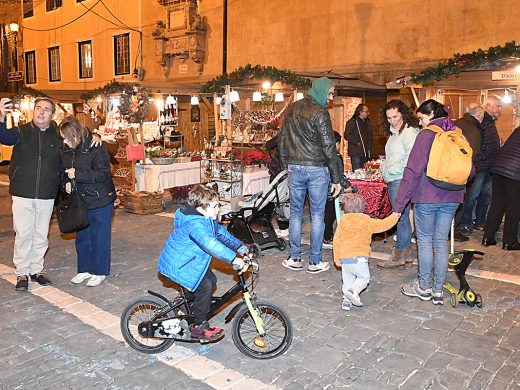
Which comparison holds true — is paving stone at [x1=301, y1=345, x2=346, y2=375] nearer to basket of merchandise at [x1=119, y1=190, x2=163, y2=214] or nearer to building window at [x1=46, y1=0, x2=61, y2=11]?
basket of merchandise at [x1=119, y1=190, x2=163, y2=214]

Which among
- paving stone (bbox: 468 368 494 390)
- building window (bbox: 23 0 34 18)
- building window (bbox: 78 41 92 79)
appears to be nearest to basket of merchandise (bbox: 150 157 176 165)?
paving stone (bbox: 468 368 494 390)

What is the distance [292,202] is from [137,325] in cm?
256

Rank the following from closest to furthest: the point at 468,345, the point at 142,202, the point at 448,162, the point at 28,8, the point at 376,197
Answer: the point at 468,345 < the point at 448,162 < the point at 376,197 < the point at 142,202 < the point at 28,8

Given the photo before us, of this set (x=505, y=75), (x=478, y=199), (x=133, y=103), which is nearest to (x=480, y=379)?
(x=478, y=199)

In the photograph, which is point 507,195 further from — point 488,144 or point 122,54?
point 122,54

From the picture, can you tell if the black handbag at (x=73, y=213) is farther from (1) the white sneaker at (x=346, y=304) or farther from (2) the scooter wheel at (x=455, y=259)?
(2) the scooter wheel at (x=455, y=259)

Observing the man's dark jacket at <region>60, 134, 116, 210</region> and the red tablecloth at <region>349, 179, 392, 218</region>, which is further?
the red tablecloth at <region>349, 179, 392, 218</region>

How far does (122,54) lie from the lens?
22.0 m

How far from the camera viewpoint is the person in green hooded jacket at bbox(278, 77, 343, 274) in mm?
5703

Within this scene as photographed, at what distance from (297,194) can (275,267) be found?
97 cm

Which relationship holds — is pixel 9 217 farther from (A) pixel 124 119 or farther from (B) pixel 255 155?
(B) pixel 255 155

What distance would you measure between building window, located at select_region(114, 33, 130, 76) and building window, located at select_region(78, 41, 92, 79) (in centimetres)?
212

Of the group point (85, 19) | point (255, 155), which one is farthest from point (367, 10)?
point (85, 19)

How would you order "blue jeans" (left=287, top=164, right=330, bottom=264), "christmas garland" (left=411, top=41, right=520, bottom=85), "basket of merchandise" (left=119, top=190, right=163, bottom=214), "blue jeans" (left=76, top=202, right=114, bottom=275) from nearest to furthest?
"blue jeans" (left=76, top=202, right=114, bottom=275), "blue jeans" (left=287, top=164, right=330, bottom=264), "christmas garland" (left=411, top=41, right=520, bottom=85), "basket of merchandise" (left=119, top=190, right=163, bottom=214)
